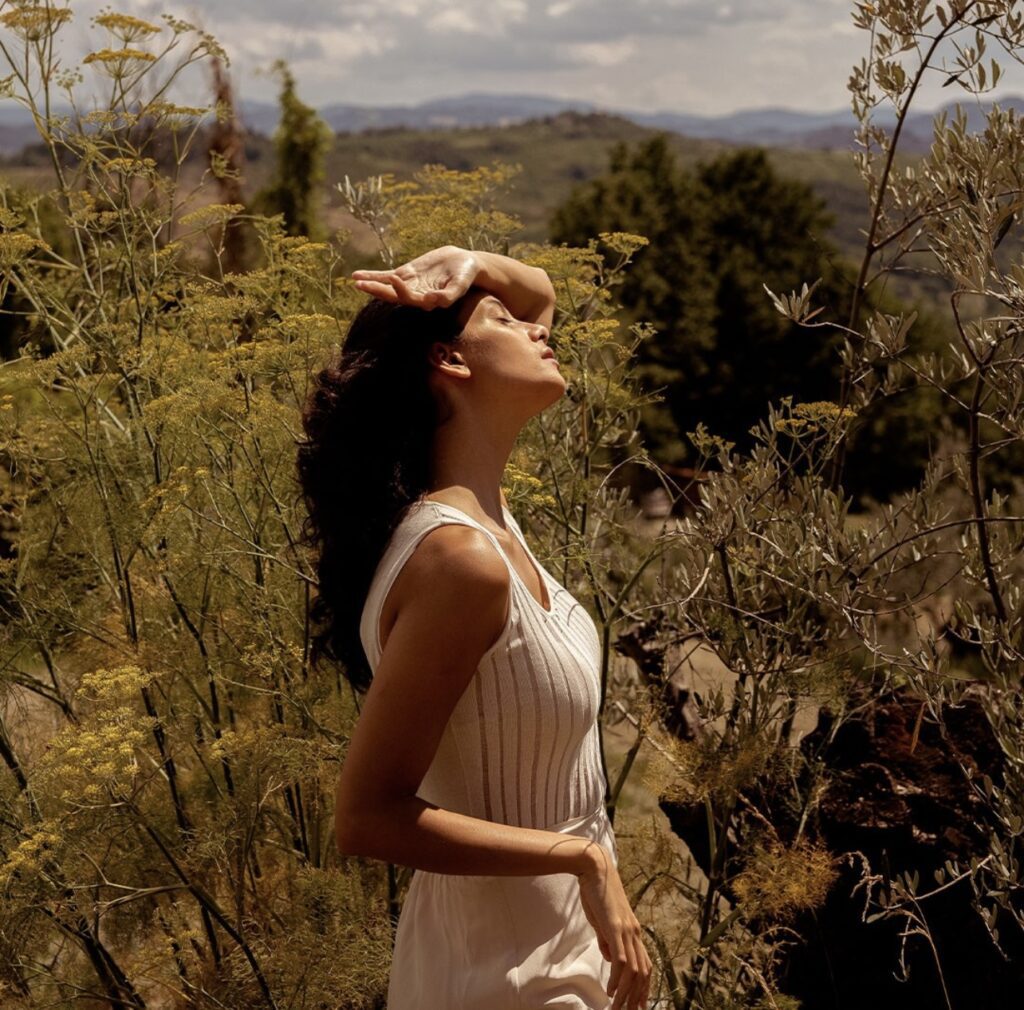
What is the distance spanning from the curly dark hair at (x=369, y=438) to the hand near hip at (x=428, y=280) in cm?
4

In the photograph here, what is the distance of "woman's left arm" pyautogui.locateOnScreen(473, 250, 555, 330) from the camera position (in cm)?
202

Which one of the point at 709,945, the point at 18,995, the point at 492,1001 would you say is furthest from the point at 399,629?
the point at 18,995

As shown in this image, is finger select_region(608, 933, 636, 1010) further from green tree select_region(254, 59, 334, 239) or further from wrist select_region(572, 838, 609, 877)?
green tree select_region(254, 59, 334, 239)

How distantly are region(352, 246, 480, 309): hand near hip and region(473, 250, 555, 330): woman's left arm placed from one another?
0.18ft

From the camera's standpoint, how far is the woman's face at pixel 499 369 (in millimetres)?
1833

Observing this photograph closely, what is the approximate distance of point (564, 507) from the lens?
11.1ft

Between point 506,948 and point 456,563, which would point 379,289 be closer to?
point 456,563

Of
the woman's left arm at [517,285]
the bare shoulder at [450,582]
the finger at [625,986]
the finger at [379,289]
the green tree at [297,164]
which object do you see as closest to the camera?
the bare shoulder at [450,582]

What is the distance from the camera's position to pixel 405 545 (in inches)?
64.7

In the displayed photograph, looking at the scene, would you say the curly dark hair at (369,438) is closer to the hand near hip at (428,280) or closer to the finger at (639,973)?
the hand near hip at (428,280)

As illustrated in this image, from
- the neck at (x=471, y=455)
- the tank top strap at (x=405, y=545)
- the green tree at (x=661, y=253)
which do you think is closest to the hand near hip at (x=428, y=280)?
the neck at (x=471, y=455)

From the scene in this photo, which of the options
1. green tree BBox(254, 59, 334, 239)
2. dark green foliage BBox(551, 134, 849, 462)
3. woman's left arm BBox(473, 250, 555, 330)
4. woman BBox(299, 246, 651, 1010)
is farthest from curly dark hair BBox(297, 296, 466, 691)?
green tree BBox(254, 59, 334, 239)

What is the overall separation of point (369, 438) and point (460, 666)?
0.45 m

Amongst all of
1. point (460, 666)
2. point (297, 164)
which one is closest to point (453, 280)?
point (460, 666)
